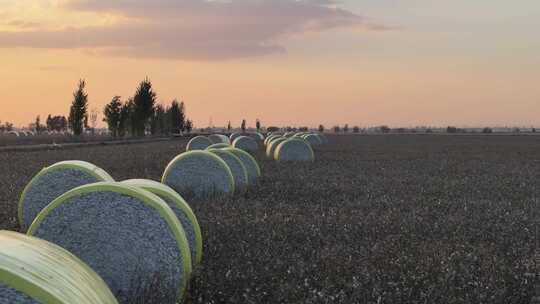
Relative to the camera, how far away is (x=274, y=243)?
866cm

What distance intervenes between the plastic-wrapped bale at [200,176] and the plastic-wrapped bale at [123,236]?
23.3 ft

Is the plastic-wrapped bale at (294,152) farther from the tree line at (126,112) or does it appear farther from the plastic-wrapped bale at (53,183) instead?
the tree line at (126,112)

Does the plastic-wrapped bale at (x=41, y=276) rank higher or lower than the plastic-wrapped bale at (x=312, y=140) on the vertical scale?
higher

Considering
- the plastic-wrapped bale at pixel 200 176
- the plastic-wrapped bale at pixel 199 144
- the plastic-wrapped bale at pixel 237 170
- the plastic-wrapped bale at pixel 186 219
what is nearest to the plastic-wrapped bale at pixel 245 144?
the plastic-wrapped bale at pixel 199 144

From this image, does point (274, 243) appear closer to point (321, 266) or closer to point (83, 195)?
point (321, 266)

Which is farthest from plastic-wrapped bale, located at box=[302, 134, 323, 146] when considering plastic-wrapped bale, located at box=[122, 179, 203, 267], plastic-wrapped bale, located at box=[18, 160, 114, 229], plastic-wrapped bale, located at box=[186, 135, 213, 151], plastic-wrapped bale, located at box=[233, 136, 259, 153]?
plastic-wrapped bale, located at box=[122, 179, 203, 267]

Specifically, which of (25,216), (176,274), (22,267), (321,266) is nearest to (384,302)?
(321,266)

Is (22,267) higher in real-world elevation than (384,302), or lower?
higher

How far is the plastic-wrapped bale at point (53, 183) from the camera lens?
943 centimetres

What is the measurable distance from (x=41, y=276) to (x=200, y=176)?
9.72 m

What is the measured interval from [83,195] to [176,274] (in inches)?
50.1

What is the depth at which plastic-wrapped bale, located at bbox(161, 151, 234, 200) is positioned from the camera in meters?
13.4

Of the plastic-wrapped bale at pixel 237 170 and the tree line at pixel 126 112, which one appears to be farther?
the tree line at pixel 126 112

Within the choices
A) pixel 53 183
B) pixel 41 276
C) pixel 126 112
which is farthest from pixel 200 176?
pixel 126 112
